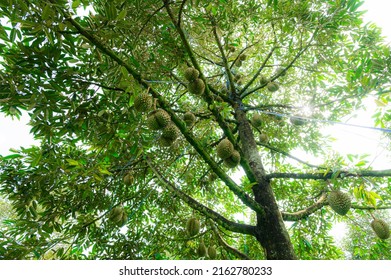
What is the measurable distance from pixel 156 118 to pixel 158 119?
0.01 meters

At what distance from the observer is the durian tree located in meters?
1.31

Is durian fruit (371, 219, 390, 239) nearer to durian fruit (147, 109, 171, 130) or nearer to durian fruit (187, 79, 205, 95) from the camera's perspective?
durian fruit (187, 79, 205, 95)

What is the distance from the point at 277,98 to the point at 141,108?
107 inches

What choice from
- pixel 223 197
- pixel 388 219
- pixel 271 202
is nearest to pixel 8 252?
pixel 271 202

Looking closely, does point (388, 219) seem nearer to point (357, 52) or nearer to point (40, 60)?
point (357, 52)

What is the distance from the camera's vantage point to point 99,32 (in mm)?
1245

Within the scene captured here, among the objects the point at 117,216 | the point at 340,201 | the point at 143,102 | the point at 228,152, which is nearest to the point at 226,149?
the point at 228,152

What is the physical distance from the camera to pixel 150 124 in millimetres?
1514

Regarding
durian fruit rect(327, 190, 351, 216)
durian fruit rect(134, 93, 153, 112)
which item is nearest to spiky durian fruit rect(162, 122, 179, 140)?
durian fruit rect(134, 93, 153, 112)

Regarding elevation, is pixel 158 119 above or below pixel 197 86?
below

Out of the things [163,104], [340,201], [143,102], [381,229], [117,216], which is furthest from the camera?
[117,216]

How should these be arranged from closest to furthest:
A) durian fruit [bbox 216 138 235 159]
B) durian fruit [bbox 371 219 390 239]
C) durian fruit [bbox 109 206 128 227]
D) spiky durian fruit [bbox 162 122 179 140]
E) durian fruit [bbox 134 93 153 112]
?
1. durian fruit [bbox 134 93 153 112]
2. spiky durian fruit [bbox 162 122 179 140]
3. durian fruit [bbox 216 138 235 159]
4. durian fruit [bbox 371 219 390 239]
5. durian fruit [bbox 109 206 128 227]

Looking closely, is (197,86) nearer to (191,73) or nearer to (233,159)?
(191,73)

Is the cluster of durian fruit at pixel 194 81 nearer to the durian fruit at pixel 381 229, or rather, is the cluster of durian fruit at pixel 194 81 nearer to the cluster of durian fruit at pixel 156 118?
the cluster of durian fruit at pixel 156 118
